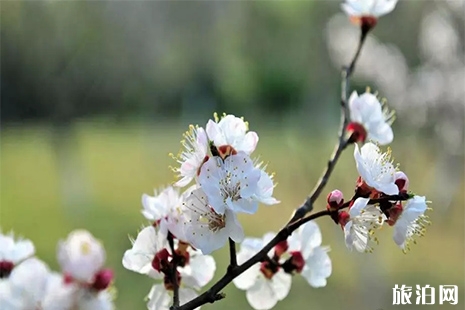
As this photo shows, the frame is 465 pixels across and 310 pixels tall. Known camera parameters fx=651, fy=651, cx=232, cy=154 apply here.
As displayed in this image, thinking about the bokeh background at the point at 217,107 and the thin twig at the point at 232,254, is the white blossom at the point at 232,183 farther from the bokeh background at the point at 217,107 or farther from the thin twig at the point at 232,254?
the bokeh background at the point at 217,107

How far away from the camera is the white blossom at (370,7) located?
59cm

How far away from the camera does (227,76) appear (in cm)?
795

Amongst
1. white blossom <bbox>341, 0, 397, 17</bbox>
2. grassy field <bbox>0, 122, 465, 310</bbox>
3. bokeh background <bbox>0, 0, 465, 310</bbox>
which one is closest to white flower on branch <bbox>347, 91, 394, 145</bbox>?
white blossom <bbox>341, 0, 397, 17</bbox>

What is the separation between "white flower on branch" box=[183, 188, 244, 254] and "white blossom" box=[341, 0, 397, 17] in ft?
1.04

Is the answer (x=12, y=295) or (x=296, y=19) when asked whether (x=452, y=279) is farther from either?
(x=296, y=19)

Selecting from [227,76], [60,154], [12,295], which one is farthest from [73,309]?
[227,76]

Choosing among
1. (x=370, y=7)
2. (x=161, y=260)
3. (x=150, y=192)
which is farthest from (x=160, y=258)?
(x=150, y=192)

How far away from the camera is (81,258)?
391 millimetres

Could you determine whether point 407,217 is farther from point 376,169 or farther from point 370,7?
point 370,7

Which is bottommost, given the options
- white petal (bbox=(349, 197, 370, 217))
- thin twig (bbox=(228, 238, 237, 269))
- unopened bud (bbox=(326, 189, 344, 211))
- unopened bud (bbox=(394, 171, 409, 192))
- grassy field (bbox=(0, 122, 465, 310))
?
thin twig (bbox=(228, 238, 237, 269))

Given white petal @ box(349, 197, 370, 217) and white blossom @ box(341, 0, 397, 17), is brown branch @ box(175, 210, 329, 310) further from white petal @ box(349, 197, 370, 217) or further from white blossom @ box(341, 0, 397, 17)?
white blossom @ box(341, 0, 397, 17)

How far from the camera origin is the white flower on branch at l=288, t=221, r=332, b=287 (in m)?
0.44

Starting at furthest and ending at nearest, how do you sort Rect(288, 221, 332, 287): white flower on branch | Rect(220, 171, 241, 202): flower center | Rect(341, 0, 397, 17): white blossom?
Rect(341, 0, 397, 17): white blossom → Rect(288, 221, 332, 287): white flower on branch → Rect(220, 171, 241, 202): flower center

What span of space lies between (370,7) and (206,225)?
1.09 ft
